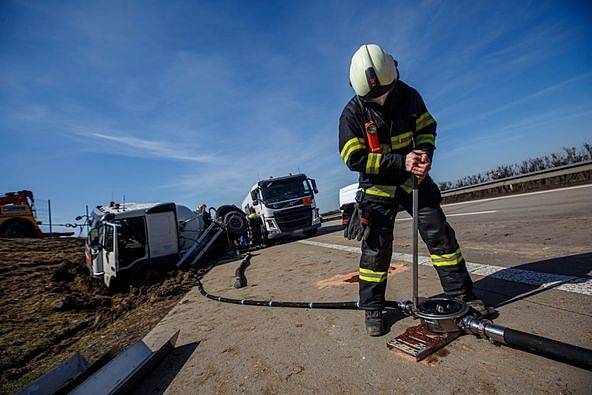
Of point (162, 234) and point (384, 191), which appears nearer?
point (384, 191)

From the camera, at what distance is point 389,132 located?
2.37m

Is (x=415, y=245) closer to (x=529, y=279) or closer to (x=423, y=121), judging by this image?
(x=423, y=121)

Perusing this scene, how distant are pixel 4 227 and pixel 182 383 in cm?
1677

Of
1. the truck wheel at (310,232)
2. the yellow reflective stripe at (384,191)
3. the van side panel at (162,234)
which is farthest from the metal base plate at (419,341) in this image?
the truck wheel at (310,232)

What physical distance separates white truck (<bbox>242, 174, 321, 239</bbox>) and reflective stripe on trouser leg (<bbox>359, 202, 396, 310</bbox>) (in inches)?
336

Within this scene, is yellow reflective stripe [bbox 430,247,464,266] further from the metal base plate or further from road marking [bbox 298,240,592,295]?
road marking [bbox 298,240,592,295]

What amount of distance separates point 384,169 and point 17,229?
58.6 ft

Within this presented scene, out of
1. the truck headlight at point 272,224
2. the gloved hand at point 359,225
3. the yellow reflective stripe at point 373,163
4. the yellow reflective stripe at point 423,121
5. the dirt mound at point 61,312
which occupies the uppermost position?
the yellow reflective stripe at point 423,121

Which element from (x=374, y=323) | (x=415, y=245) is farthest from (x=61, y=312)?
(x=415, y=245)

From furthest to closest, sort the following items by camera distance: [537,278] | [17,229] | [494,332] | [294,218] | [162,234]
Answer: [17,229], [294,218], [162,234], [537,278], [494,332]

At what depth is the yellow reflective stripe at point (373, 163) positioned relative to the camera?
2.21m

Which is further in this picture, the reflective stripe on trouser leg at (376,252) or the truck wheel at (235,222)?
the truck wheel at (235,222)

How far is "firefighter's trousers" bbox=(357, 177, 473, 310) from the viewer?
2256 millimetres

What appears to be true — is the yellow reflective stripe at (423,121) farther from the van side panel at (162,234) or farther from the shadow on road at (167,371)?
the van side panel at (162,234)
